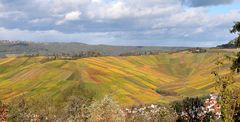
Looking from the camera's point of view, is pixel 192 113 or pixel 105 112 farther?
pixel 192 113

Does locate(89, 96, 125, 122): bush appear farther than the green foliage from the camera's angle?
No

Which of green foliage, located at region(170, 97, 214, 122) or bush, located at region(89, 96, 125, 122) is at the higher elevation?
bush, located at region(89, 96, 125, 122)

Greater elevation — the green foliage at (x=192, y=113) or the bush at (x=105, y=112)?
the bush at (x=105, y=112)

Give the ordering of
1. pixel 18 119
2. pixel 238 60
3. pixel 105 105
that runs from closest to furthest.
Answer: pixel 238 60 < pixel 105 105 < pixel 18 119

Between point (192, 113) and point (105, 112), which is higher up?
point (105, 112)

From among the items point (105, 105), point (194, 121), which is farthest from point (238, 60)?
point (194, 121)

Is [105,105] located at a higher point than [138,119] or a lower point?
higher

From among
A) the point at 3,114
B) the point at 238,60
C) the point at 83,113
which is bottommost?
the point at 83,113

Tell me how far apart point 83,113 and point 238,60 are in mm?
70209

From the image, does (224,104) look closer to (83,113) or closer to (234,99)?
(234,99)

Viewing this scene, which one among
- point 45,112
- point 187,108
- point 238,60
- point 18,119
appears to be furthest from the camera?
point 187,108

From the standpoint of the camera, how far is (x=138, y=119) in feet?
410

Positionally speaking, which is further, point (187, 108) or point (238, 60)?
point (187, 108)

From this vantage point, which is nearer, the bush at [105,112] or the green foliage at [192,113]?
the bush at [105,112]
